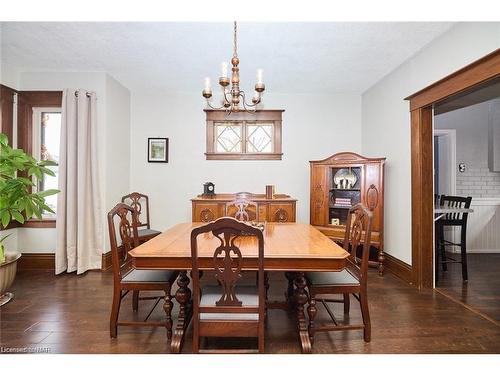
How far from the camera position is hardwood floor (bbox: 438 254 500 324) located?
2562 mm

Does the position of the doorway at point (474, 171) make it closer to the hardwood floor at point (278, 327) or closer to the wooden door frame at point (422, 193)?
the wooden door frame at point (422, 193)

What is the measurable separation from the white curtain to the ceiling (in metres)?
0.55

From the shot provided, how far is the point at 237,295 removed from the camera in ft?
5.86

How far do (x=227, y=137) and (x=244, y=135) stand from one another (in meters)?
0.27

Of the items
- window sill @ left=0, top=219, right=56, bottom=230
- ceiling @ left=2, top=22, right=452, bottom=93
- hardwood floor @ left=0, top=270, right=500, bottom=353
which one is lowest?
hardwood floor @ left=0, top=270, right=500, bottom=353

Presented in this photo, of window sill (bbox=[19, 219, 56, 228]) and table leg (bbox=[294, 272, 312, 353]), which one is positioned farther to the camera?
window sill (bbox=[19, 219, 56, 228])

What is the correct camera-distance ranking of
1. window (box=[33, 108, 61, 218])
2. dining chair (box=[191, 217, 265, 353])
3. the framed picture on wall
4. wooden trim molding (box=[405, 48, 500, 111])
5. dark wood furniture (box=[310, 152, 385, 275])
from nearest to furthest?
dining chair (box=[191, 217, 265, 353]) < wooden trim molding (box=[405, 48, 500, 111]) < dark wood furniture (box=[310, 152, 385, 275]) < window (box=[33, 108, 61, 218]) < the framed picture on wall

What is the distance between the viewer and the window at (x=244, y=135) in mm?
4348

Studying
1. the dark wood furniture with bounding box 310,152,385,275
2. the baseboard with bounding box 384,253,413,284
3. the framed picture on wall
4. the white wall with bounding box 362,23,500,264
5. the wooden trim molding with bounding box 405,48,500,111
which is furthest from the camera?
the framed picture on wall

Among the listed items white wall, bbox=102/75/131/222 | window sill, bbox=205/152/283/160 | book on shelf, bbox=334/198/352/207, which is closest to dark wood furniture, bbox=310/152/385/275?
book on shelf, bbox=334/198/352/207

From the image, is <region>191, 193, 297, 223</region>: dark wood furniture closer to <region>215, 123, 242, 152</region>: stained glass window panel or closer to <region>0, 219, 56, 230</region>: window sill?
<region>215, 123, 242, 152</region>: stained glass window panel

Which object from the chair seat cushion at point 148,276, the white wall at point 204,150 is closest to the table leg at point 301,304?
the chair seat cushion at point 148,276

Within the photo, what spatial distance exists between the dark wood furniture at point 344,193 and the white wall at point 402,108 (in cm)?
19

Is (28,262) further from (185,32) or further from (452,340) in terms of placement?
(452,340)
